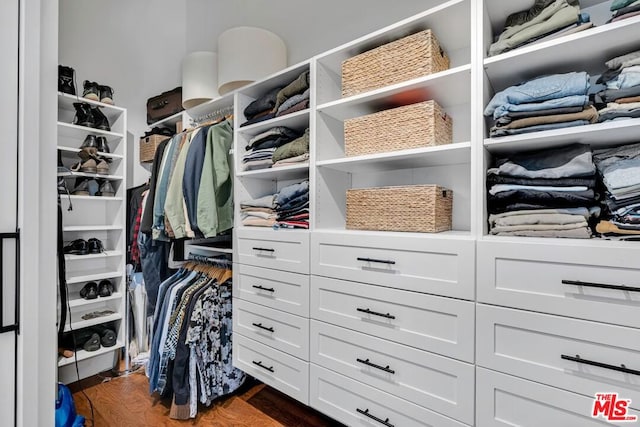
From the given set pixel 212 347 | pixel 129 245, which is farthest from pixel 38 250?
pixel 129 245

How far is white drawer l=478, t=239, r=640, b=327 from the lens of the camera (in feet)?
2.86

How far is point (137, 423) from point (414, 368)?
1578mm

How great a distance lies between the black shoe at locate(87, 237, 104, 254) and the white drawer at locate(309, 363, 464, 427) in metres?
1.83

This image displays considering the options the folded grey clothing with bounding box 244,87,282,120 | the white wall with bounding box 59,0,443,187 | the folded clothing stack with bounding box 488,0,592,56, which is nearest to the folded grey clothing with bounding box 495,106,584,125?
the folded clothing stack with bounding box 488,0,592,56

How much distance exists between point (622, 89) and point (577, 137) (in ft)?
0.53

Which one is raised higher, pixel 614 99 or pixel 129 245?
pixel 614 99

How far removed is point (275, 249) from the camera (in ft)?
5.56

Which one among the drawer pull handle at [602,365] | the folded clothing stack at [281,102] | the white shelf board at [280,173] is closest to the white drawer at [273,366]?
the white shelf board at [280,173]

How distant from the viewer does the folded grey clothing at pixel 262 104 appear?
1856 millimetres

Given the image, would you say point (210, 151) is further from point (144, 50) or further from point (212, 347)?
point (144, 50)

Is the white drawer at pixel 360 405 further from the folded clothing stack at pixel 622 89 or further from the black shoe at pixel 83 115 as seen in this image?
the black shoe at pixel 83 115

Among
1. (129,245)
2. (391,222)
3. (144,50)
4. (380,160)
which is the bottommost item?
(129,245)

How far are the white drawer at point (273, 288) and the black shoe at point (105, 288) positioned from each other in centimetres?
116

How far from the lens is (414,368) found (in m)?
1.23
